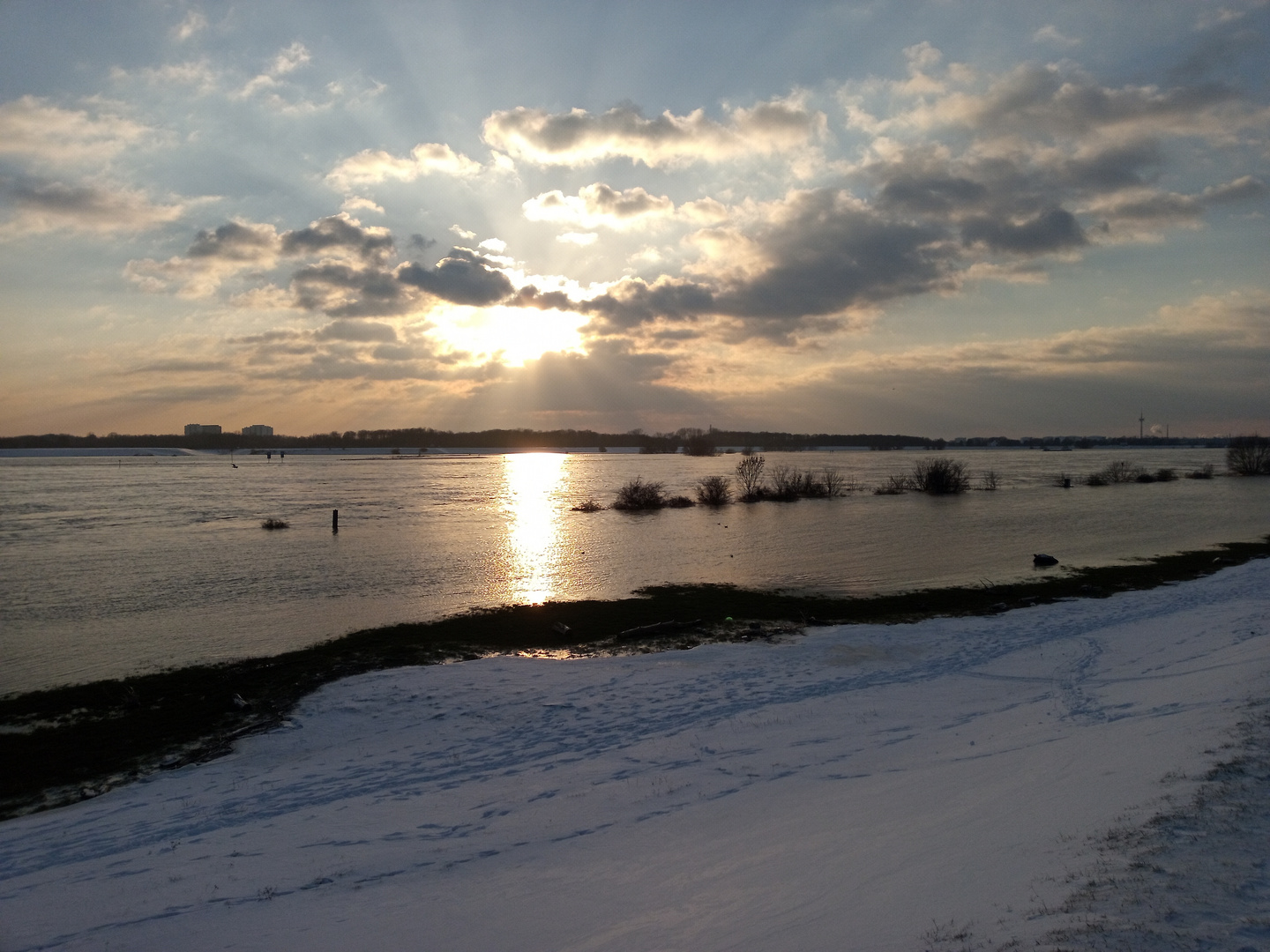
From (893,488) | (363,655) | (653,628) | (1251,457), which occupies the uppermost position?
(1251,457)

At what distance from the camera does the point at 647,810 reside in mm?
8859

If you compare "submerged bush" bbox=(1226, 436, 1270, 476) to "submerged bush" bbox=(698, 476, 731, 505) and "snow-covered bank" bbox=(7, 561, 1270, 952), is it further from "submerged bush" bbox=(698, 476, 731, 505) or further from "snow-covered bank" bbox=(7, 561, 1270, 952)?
"snow-covered bank" bbox=(7, 561, 1270, 952)

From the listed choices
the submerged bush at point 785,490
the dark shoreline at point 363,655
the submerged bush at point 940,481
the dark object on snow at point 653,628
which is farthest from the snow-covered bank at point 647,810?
the submerged bush at point 940,481

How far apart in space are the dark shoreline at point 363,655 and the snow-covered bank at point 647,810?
103 centimetres

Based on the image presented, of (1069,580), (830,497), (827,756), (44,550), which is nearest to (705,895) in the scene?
(827,756)

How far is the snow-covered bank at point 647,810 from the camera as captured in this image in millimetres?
6340

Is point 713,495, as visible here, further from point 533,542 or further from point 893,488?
point 533,542

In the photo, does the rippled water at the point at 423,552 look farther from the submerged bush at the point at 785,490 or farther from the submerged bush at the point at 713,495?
the submerged bush at the point at 713,495

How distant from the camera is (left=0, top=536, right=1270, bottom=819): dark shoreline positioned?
11.0 meters

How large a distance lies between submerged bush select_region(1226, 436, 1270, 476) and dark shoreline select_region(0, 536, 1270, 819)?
77.2 m

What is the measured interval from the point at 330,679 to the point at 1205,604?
69.2 feet

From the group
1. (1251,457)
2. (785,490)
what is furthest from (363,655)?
(1251,457)

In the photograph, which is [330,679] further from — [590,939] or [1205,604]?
[1205,604]

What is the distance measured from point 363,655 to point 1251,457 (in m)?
107
